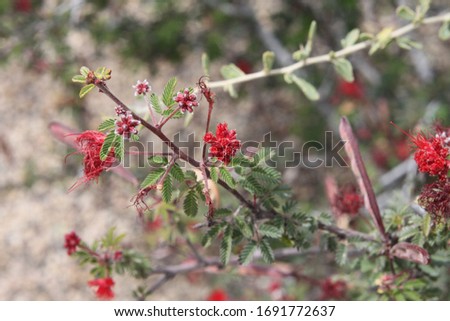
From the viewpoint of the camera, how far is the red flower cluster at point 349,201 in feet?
5.63

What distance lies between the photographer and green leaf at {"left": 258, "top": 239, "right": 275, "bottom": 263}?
132cm

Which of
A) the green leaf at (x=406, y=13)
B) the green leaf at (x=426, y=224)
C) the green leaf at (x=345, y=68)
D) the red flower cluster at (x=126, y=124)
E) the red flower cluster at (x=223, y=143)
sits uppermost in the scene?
the green leaf at (x=406, y=13)

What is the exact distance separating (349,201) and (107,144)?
86 cm

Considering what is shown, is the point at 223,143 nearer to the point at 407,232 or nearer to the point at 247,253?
the point at 247,253

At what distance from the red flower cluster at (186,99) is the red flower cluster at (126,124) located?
93mm

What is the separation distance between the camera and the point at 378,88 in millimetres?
2746

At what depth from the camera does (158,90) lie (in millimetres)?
3289

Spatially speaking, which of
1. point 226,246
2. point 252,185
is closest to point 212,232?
point 226,246

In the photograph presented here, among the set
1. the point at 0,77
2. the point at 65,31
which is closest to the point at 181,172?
the point at 65,31

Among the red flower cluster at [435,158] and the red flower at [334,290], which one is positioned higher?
the red flower cluster at [435,158]

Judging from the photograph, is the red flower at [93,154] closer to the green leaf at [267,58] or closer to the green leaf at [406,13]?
the green leaf at [267,58]

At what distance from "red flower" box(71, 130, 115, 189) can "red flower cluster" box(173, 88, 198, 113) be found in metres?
0.20

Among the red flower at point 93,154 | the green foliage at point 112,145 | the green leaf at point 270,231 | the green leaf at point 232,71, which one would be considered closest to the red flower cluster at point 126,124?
the green foliage at point 112,145
